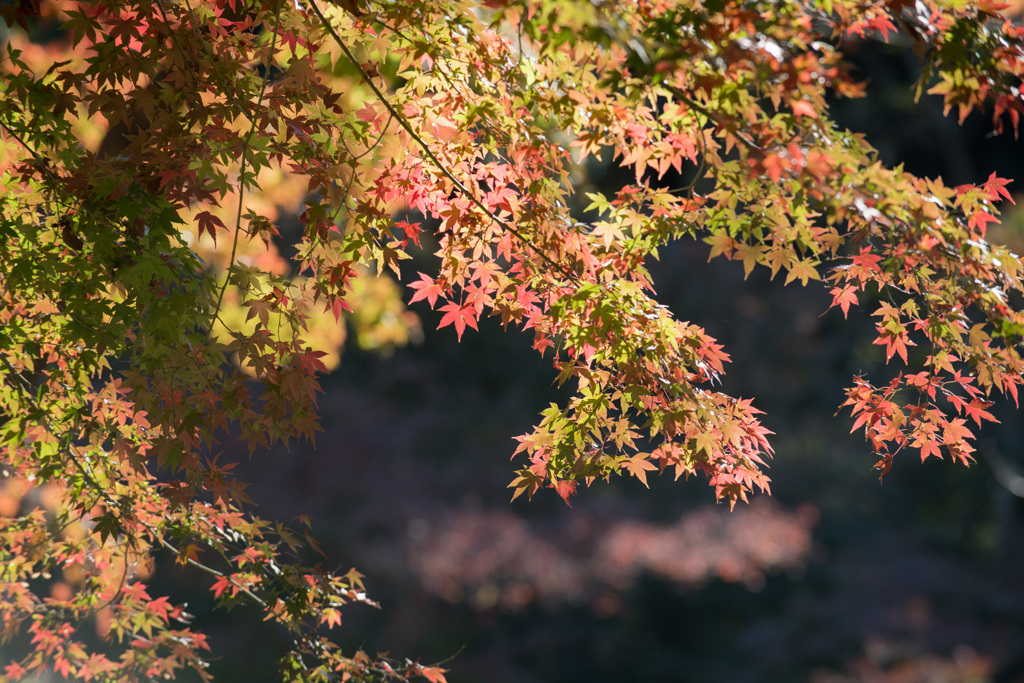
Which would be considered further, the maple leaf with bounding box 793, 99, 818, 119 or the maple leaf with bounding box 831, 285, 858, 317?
the maple leaf with bounding box 831, 285, 858, 317

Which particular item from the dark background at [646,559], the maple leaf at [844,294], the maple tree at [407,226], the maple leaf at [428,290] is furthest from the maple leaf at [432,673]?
the dark background at [646,559]

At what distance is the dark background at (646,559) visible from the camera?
7539 millimetres

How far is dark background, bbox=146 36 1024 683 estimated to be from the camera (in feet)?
24.7

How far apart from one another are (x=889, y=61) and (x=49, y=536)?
11526 millimetres

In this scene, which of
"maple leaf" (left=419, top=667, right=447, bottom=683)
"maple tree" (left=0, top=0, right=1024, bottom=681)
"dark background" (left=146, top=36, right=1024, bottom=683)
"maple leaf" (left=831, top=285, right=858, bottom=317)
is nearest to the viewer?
"maple tree" (left=0, top=0, right=1024, bottom=681)

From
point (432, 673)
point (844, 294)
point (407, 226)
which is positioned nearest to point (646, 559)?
point (432, 673)

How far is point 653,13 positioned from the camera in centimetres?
149

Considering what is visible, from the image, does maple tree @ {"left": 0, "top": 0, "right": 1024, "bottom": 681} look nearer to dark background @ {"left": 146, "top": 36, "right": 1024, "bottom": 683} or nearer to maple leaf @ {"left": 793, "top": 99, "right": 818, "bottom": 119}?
maple leaf @ {"left": 793, "top": 99, "right": 818, "bottom": 119}

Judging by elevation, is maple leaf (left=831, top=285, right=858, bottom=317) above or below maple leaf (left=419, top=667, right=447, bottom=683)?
above

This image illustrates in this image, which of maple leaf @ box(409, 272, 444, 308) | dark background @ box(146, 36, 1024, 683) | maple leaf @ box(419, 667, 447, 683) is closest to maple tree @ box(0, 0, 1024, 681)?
maple leaf @ box(409, 272, 444, 308)

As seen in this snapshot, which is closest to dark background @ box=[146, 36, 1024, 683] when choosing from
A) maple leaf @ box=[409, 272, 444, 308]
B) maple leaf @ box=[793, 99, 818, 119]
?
maple leaf @ box=[409, 272, 444, 308]

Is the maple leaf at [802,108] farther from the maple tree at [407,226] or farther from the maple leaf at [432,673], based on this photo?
the maple leaf at [432,673]

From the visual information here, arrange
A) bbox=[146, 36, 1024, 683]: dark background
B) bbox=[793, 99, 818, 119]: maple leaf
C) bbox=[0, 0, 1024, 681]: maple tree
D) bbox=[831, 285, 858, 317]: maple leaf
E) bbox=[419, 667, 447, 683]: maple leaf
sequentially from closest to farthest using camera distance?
bbox=[793, 99, 818, 119]: maple leaf → bbox=[0, 0, 1024, 681]: maple tree → bbox=[831, 285, 858, 317]: maple leaf → bbox=[419, 667, 447, 683]: maple leaf → bbox=[146, 36, 1024, 683]: dark background

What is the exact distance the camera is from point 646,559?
25.6 ft
